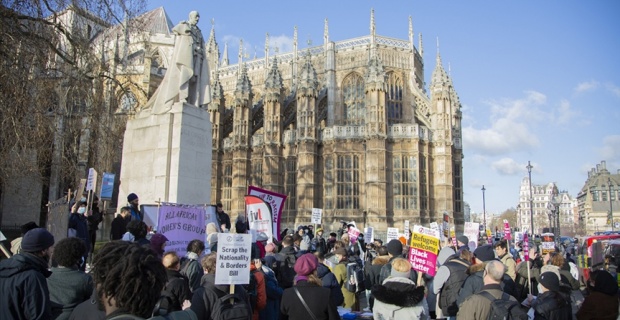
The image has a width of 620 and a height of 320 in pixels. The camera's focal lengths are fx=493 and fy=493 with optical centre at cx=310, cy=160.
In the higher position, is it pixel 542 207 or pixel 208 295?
pixel 542 207

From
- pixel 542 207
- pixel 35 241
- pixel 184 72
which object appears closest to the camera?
pixel 35 241

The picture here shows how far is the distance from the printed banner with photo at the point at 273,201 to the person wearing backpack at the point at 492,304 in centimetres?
669

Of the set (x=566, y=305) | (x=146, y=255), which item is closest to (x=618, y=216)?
(x=566, y=305)

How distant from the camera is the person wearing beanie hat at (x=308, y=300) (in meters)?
5.35

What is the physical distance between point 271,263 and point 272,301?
3.93 feet

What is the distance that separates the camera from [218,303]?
4.72m

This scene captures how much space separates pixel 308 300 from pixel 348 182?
3050 cm

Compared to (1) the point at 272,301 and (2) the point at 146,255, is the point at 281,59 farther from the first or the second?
(2) the point at 146,255

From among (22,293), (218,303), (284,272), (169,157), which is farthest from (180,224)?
(22,293)

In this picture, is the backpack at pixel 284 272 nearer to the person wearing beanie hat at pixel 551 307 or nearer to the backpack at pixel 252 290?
the backpack at pixel 252 290

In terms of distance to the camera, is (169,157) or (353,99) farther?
(353,99)

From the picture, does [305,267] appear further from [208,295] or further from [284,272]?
[284,272]

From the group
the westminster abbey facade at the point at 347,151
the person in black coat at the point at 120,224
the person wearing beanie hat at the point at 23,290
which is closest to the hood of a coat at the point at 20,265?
the person wearing beanie hat at the point at 23,290

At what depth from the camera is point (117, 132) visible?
72.6 ft
